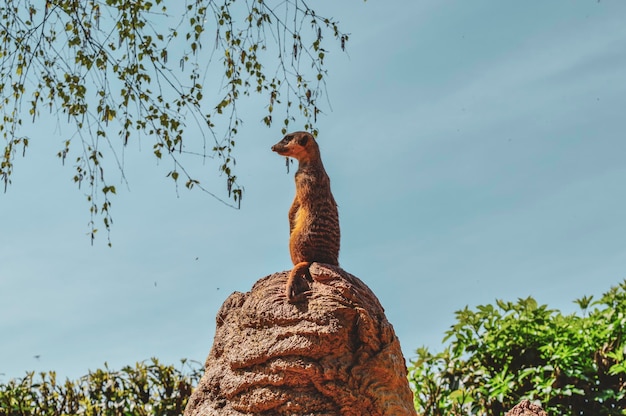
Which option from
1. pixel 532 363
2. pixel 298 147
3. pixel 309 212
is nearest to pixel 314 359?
pixel 309 212

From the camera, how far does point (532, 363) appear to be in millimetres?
6898

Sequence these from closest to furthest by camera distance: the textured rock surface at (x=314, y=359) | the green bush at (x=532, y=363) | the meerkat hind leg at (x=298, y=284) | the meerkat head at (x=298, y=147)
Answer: the textured rock surface at (x=314, y=359), the meerkat hind leg at (x=298, y=284), the meerkat head at (x=298, y=147), the green bush at (x=532, y=363)

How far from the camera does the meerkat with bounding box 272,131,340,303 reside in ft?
16.1

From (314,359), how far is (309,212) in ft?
3.18

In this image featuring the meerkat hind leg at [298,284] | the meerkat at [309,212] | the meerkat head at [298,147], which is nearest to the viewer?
the meerkat hind leg at [298,284]

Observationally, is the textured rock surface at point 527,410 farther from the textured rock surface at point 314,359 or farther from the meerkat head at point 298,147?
the meerkat head at point 298,147

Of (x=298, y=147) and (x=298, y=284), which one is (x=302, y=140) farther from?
(x=298, y=284)

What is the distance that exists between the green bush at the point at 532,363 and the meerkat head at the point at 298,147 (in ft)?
9.17

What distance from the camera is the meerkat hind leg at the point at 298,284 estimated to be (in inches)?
182

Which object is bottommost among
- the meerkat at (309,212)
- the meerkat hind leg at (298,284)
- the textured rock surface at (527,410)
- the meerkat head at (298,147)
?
the textured rock surface at (527,410)

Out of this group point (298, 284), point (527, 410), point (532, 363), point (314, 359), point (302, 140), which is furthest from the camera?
point (532, 363)

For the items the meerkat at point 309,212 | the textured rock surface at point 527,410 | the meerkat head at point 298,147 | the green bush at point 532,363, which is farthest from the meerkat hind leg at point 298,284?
the green bush at point 532,363

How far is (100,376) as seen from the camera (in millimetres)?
7223

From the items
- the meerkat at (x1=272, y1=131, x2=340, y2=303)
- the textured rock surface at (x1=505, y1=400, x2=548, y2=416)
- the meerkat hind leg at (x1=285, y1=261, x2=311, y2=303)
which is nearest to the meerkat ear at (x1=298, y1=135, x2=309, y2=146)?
the meerkat at (x1=272, y1=131, x2=340, y2=303)
